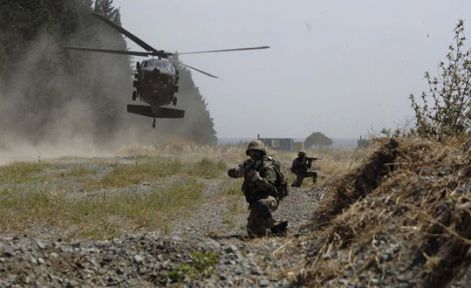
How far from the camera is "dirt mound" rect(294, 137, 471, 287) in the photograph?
4184 millimetres

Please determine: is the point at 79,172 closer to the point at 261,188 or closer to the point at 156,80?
the point at 156,80

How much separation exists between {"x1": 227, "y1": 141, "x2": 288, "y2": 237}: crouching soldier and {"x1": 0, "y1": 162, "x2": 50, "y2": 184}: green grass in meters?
Answer: 10.9

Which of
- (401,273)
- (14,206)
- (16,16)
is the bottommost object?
(14,206)

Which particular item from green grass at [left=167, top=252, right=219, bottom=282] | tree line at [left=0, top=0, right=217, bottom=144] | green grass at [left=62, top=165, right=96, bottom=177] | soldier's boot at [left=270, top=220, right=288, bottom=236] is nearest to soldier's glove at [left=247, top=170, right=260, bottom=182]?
soldier's boot at [left=270, top=220, right=288, bottom=236]

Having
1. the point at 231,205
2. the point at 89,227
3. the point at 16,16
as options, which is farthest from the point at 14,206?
the point at 16,16

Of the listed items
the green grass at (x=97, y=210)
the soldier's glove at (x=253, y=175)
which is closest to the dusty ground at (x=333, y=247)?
the green grass at (x=97, y=210)

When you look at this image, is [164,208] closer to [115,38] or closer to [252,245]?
[252,245]

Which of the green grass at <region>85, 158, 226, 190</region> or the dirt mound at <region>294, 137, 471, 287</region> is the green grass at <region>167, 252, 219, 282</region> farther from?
the green grass at <region>85, 158, 226, 190</region>

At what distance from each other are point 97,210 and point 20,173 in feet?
31.4

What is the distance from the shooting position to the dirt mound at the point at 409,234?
4184mm

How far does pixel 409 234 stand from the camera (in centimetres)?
477

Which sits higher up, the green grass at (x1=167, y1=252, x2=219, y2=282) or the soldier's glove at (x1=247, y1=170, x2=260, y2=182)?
the soldier's glove at (x1=247, y1=170, x2=260, y2=182)

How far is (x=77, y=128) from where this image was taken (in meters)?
45.4

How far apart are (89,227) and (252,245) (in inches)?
153
